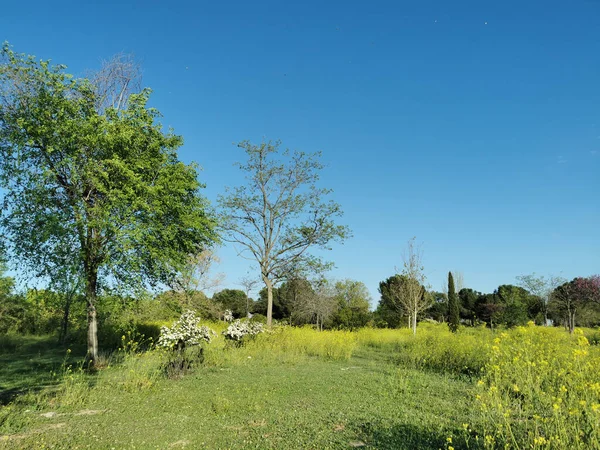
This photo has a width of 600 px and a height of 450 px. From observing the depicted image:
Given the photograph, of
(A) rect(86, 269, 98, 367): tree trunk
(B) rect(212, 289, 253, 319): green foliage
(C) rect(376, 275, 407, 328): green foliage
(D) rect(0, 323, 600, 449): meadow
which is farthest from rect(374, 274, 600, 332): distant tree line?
(A) rect(86, 269, 98, 367): tree trunk

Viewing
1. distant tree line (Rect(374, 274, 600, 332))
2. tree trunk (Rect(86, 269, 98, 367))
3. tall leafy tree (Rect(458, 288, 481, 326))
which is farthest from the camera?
tall leafy tree (Rect(458, 288, 481, 326))

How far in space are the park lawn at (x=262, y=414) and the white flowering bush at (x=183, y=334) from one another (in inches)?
59.2

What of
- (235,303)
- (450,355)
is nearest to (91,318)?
(450,355)

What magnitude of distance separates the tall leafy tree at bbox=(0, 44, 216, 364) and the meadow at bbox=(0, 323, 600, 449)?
3222 millimetres

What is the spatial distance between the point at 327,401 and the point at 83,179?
9.87 meters

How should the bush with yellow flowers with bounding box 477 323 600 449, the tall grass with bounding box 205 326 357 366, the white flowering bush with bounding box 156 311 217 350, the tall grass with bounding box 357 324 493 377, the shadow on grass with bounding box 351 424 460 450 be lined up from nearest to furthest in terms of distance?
the bush with yellow flowers with bounding box 477 323 600 449 < the shadow on grass with bounding box 351 424 460 450 < the tall grass with bounding box 357 324 493 377 < the white flowering bush with bounding box 156 311 217 350 < the tall grass with bounding box 205 326 357 366

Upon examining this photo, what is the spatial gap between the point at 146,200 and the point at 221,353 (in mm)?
5566

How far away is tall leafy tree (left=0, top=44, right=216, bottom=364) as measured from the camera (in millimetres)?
10891

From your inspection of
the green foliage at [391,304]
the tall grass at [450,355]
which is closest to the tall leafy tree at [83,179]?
the tall grass at [450,355]

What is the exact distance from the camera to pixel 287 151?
792 inches

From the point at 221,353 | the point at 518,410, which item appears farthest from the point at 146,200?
the point at 518,410

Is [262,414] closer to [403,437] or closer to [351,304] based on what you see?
[403,437]

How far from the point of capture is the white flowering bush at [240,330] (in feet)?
46.4

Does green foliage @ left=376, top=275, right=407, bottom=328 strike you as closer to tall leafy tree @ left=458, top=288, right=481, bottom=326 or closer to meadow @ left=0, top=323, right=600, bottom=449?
tall leafy tree @ left=458, top=288, right=481, bottom=326
